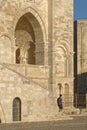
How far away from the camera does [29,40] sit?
32719 millimetres

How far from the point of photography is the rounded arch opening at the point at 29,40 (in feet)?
103

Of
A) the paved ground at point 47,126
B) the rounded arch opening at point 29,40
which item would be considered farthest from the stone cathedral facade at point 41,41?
the paved ground at point 47,126

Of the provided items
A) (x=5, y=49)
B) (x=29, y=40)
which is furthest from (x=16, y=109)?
(x=29, y=40)

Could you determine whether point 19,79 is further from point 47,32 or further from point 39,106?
point 47,32

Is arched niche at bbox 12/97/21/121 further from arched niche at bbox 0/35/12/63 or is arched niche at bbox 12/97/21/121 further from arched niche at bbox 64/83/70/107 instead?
arched niche at bbox 64/83/70/107

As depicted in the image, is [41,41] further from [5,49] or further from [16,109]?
[16,109]

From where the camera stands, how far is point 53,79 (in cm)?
3084

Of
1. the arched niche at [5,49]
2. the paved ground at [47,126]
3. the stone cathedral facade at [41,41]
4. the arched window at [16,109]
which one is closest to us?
the paved ground at [47,126]

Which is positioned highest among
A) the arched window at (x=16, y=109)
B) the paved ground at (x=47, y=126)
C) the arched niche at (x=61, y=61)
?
the arched niche at (x=61, y=61)

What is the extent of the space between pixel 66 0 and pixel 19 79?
440 inches

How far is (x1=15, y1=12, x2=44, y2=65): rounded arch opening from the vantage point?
3138cm

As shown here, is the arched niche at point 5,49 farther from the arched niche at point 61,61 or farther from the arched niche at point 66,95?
the arched niche at point 66,95

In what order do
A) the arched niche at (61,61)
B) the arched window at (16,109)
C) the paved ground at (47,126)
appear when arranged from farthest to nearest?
the arched niche at (61,61)
the arched window at (16,109)
the paved ground at (47,126)

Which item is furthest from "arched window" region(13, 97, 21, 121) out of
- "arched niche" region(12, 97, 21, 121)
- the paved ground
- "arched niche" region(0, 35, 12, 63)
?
"arched niche" region(0, 35, 12, 63)
